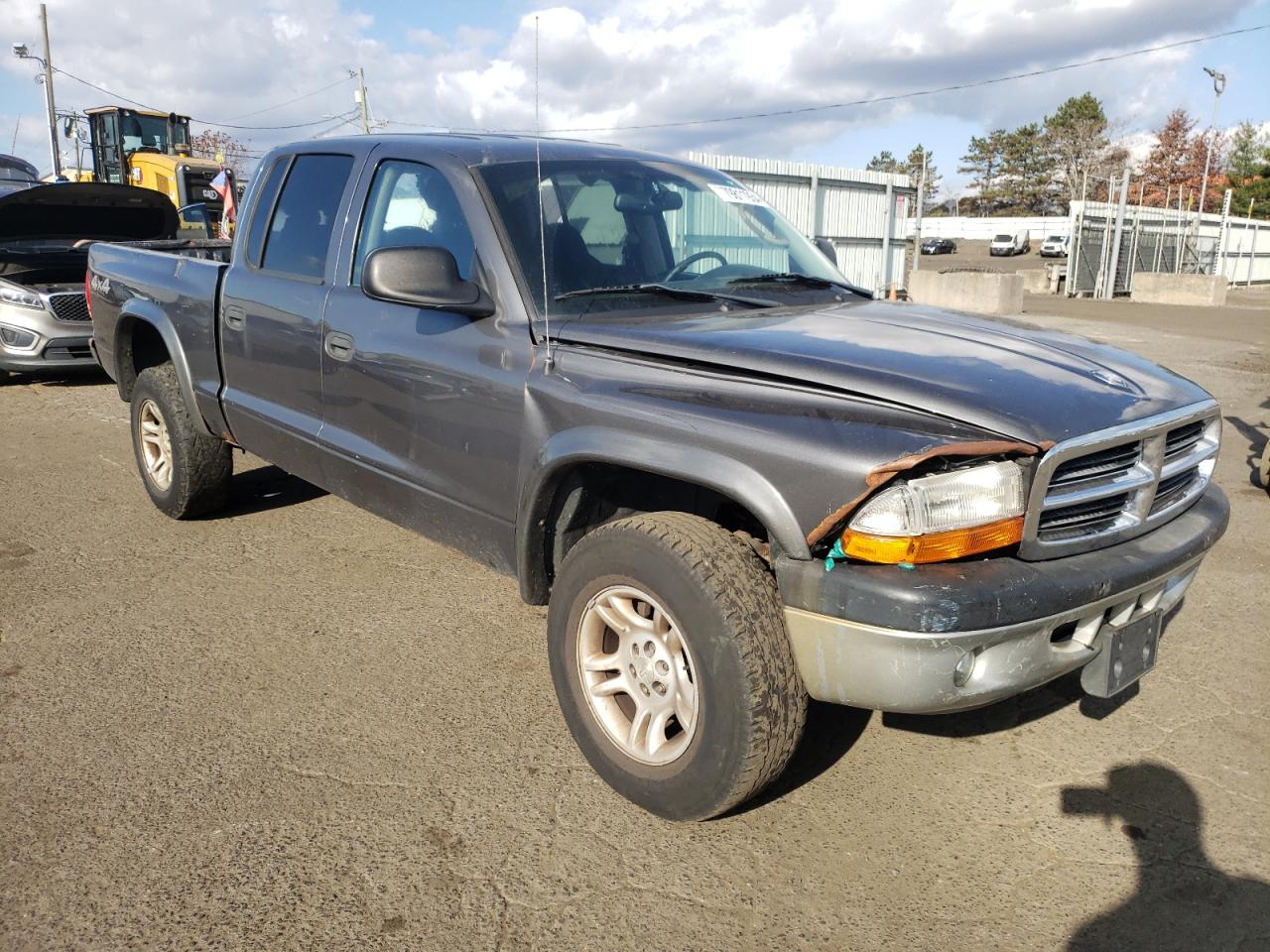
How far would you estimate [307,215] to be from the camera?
406cm

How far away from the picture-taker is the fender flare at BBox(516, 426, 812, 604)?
2352 mm

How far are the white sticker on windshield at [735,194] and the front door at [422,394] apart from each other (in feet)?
3.81

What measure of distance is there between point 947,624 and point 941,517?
0.80ft

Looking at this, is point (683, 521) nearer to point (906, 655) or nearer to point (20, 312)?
point (906, 655)

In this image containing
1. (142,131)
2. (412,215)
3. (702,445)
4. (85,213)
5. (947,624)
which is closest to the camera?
(947,624)

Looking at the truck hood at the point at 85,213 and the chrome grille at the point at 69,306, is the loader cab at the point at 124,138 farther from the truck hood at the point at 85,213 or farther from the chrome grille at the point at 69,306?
the chrome grille at the point at 69,306

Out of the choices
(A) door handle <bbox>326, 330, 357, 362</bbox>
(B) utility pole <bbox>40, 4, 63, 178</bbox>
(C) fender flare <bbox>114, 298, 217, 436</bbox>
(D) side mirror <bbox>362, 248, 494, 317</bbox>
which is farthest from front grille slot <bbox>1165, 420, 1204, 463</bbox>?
(B) utility pole <bbox>40, 4, 63, 178</bbox>

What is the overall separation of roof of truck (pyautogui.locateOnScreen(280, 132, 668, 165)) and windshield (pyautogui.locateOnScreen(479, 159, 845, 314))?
7cm

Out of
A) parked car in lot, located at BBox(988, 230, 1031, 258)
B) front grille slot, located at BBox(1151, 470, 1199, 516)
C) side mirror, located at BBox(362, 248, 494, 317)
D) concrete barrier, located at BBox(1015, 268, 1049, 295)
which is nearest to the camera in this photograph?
front grille slot, located at BBox(1151, 470, 1199, 516)

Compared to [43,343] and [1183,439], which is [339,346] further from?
[43,343]

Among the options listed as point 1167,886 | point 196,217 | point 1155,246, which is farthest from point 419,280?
point 1155,246

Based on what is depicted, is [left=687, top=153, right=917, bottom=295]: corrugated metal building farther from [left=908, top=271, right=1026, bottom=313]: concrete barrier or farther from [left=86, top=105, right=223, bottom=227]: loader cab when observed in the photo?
[left=86, top=105, right=223, bottom=227]: loader cab

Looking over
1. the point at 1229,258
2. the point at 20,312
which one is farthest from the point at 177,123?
the point at 1229,258

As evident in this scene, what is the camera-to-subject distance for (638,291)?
10.6 ft
